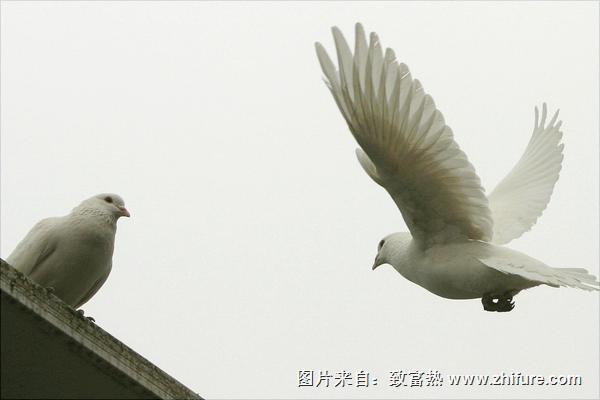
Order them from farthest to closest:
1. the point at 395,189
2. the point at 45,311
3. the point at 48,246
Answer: the point at 395,189 → the point at 48,246 → the point at 45,311

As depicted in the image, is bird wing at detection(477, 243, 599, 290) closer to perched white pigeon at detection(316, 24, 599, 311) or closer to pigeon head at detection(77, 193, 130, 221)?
perched white pigeon at detection(316, 24, 599, 311)

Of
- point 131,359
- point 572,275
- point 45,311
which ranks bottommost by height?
point 572,275

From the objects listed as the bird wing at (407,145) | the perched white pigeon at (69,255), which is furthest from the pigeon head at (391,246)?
the perched white pigeon at (69,255)

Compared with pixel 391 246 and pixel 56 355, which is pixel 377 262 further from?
pixel 56 355

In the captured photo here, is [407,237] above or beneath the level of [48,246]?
beneath

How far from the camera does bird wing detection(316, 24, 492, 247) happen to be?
22.1 ft

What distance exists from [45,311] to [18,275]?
0.18m

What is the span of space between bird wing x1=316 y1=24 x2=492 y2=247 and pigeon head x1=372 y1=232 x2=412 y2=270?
326 millimetres

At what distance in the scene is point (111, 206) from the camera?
23.4 ft

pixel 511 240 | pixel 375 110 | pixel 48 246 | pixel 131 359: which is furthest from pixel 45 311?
pixel 511 240

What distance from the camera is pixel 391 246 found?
8.44m

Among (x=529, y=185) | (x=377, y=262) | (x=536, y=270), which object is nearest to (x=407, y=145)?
(x=536, y=270)

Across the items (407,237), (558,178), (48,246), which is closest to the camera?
(48,246)

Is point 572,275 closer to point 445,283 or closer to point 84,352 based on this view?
point 445,283
